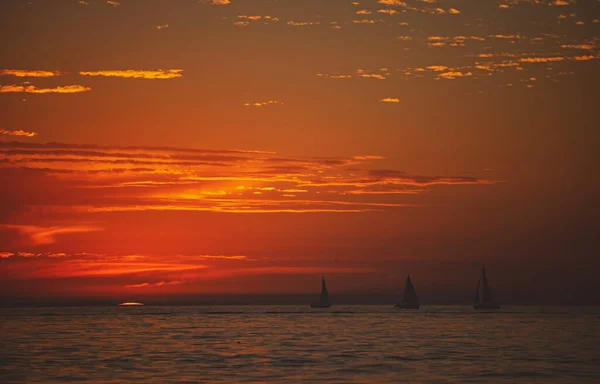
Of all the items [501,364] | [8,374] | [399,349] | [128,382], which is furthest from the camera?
[399,349]

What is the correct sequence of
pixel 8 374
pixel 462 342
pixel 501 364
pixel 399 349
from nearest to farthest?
pixel 8 374, pixel 501 364, pixel 399 349, pixel 462 342

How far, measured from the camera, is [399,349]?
337 ft

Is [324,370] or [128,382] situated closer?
[128,382]

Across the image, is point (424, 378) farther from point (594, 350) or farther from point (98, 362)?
point (594, 350)

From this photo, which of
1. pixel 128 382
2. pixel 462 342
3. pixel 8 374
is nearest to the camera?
pixel 128 382

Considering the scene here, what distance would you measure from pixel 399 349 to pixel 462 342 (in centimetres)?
1903

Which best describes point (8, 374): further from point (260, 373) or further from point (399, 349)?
point (399, 349)

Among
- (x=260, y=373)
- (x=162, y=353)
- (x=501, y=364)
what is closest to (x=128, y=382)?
(x=260, y=373)

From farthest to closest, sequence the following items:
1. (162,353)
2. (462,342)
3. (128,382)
A: (462,342) → (162,353) → (128,382)

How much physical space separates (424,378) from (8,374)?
34.5 meters

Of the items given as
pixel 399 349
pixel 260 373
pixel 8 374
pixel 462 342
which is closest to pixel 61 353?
pixel 8 374

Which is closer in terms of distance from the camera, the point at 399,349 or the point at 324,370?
the point at 324,370

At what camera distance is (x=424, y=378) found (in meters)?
69.3

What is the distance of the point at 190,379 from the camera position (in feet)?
223
